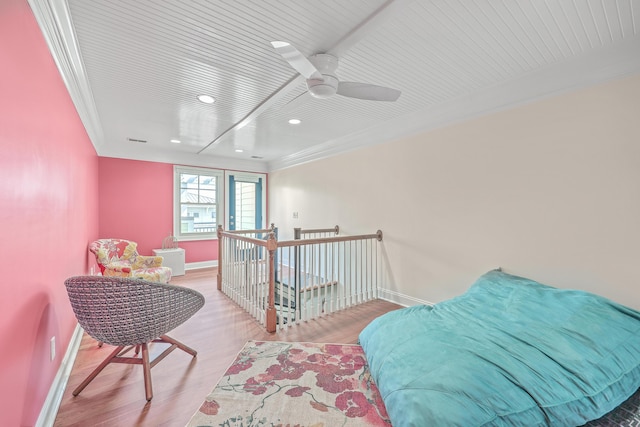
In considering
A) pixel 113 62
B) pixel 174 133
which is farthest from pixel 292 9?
pixel 174 133

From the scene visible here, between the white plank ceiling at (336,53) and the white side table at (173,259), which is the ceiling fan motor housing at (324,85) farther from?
the white side table at (173,259)

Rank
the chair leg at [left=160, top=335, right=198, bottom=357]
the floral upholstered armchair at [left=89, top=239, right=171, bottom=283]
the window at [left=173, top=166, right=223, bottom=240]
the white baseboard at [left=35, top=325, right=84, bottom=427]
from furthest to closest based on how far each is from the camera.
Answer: the window at [left=173, top=166, right=223, bottom=240] < the floral upholstered armchair at [left=89, top=239, right=171, bottom=283] < the chair leg at [left=160, top=335, right=198, bottom=357] < the white baseboard at [left=35, top=325, right=84, bottom=427]

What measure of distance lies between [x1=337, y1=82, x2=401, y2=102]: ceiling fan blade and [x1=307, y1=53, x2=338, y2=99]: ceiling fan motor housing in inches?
3.2

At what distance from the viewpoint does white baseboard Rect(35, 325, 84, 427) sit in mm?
1462

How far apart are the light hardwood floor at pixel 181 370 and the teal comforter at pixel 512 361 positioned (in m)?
0.97

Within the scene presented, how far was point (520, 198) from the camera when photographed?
248 centimetres

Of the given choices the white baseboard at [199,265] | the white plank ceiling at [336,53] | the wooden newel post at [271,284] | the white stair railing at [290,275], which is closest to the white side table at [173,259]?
the white baseboard at [199,265]

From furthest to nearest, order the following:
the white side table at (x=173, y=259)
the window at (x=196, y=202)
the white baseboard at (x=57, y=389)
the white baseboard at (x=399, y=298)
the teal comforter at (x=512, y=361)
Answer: the window at (x=196, y=202), the white side table at (x=173, y=259), the white baseboard at (x=399, y=298), the white baseboard at (x=57, y=389), the teal comforter at (x=512, y=361)

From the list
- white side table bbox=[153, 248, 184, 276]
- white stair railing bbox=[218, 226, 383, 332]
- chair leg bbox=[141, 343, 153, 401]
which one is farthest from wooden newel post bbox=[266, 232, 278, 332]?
white side table bbox=[153, 248, 184, 276]

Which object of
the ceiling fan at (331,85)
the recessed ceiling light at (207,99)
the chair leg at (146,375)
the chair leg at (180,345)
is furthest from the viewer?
the recessed ceiling light at (207,99)

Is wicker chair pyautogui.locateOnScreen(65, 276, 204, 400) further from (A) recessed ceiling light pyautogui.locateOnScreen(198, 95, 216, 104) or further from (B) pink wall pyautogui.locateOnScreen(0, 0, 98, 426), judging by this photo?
(A) recessed ceiling light pyautogui.locateOnScreen(198, 95, 216, 104)

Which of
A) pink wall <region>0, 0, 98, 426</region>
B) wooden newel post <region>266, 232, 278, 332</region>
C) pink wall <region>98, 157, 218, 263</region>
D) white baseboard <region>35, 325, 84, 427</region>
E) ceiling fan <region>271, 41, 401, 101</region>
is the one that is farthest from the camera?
pink wall <region>98, 157, 218, 263</region>

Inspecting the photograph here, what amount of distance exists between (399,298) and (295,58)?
10.1 ft

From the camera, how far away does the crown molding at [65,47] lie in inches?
60.1
